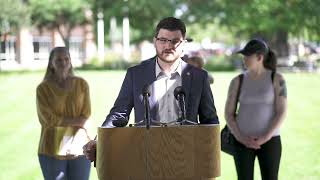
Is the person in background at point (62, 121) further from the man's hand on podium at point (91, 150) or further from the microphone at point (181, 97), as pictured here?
the microphone at point (181, 97)

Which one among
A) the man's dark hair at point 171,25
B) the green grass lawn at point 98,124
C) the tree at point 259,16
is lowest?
the green grass lawn at point 98,124

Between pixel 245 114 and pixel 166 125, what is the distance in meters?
2.96

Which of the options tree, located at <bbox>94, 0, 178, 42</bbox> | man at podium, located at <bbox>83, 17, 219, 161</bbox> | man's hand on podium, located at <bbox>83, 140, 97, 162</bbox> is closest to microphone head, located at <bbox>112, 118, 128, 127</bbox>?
man at podium, located at <bbox>83, 17, 219, 161</bbox>

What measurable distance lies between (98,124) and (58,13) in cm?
4307

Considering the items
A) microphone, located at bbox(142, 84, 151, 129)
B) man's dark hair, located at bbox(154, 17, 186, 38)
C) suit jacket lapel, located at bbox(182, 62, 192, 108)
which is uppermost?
man's dark hair, located at bbox(154, 17, 186, 38)

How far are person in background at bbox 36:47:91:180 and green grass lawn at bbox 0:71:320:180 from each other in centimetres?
384

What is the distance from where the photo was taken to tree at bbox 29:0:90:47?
5625 cm

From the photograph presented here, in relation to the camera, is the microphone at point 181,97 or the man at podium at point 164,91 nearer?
the microphone at point 181,97

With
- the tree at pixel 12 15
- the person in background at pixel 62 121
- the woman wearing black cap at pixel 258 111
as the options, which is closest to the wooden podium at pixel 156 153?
the woman wearing black cap at pixel 258 111

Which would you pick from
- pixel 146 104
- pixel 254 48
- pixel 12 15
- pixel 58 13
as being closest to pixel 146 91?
pixel 146 104

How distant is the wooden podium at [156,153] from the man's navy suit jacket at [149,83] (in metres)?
0.58

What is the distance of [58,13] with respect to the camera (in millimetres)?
58188

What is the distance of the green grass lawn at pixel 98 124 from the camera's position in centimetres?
1041

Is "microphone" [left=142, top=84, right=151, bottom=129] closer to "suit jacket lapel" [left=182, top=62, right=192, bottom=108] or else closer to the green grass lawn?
"suit jacket lapel" [left=182, top=62, right=192, bottom=108]
